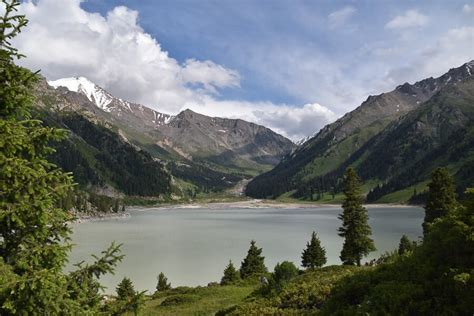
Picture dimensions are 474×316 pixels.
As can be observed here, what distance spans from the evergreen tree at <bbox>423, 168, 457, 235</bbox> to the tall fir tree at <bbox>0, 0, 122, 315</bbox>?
50.8 m

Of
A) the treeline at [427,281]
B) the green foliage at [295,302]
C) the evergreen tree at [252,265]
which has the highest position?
the treeline at [427,281]

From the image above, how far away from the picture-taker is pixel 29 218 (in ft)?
31.4

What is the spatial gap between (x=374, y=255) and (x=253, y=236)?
150ft

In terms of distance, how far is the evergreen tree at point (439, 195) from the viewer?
51812mm

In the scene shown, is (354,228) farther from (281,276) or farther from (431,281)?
(431,281)

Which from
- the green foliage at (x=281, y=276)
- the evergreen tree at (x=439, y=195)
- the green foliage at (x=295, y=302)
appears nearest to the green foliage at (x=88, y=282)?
the green foliage at (x=295, y=302)

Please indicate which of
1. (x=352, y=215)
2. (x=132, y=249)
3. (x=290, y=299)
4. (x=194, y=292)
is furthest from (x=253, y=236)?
(x=290, y=299)

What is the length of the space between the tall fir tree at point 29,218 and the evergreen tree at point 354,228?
5017cm

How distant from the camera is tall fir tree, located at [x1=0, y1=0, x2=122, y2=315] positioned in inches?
336

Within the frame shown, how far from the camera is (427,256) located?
14.1 meters

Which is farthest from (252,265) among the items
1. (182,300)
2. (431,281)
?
(431,281)

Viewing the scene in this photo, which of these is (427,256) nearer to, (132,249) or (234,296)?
(234,296)

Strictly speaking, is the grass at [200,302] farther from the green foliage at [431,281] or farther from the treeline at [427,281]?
the green foliage at [431,281]

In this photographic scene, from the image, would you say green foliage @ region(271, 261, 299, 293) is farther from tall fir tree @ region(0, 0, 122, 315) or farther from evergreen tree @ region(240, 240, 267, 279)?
evergreen tree @ region(240, 240, 267, 279)
